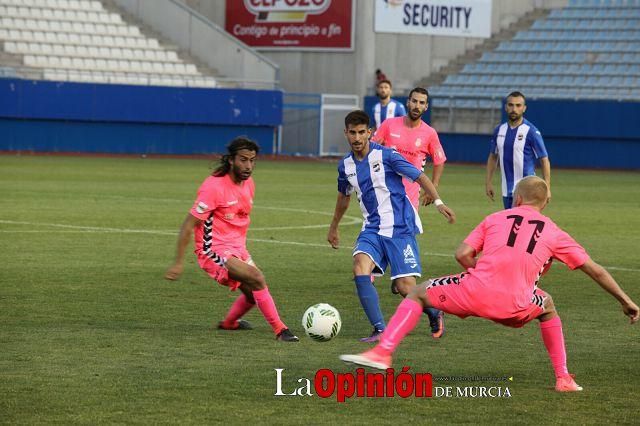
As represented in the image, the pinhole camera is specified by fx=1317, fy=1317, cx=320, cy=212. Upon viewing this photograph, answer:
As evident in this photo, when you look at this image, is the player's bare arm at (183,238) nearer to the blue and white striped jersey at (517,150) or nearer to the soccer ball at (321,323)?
the soccer ball at (321,323)

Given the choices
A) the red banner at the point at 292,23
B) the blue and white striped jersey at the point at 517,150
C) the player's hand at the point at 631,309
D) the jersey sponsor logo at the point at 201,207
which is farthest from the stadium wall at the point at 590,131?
the player's hand at the point at 631,309

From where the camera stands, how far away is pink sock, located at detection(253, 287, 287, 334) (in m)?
9.75

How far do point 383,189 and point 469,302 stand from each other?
108 inches

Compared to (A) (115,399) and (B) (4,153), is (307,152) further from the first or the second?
(A) (115,399)

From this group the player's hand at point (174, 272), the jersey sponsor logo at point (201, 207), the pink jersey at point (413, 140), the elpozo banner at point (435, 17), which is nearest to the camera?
the player's hand at point (174, 272)

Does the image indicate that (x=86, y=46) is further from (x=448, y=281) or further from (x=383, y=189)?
(x=448, y=281)

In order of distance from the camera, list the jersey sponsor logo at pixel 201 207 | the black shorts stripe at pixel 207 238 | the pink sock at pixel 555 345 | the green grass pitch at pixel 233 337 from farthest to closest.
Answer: the black shorts stripe at pixel 207 238, the jersey sponsor logo at pixel 201 207, the pink sock at pixel 555 345, the green grass pitch at pixel 233 337

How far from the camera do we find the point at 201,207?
9859mm

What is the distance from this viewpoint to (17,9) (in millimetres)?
44000

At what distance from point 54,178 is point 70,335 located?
2025cm

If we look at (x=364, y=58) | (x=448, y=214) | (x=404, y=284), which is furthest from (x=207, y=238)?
(x=364, y=58)

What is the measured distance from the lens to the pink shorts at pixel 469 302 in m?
7.64

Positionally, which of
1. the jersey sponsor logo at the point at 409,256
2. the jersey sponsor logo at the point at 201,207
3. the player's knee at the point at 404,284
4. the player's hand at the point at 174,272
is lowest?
the player's knee at the point at 404,284

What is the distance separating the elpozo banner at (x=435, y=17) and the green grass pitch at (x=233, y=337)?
88.1ft
